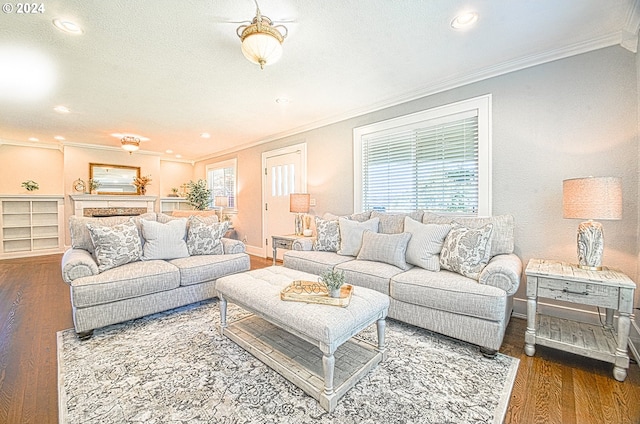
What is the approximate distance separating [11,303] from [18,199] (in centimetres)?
396

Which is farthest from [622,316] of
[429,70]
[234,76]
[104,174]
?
[104,174]

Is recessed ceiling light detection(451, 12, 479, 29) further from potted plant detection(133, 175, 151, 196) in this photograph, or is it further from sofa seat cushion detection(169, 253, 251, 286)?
potted plant detection(133, 175, 151, 196)

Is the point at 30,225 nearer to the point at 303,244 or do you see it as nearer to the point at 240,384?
the point at 303,244

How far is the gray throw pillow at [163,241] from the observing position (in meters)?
2.93

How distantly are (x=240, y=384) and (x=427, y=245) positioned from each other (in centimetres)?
189

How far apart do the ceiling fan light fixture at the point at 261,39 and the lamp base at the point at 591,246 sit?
8.71 ft

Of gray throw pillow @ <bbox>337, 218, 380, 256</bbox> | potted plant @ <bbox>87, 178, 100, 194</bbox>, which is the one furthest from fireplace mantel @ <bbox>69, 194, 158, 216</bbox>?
gray throw pillow @ <bbox>337, 218, 380, 256</bbox>

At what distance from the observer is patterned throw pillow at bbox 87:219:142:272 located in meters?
2.57

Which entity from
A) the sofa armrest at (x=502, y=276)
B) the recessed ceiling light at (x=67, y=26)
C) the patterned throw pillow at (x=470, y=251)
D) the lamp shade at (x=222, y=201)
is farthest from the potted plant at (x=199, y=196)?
the sofa armrest at (x=502, y=276)

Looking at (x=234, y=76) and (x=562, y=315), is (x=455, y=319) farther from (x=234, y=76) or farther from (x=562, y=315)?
(x=234, y=76)

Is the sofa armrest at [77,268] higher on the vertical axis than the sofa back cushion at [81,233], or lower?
lower

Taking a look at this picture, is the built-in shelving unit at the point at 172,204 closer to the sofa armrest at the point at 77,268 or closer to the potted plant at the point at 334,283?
the sofa armrest at the point at 77,268

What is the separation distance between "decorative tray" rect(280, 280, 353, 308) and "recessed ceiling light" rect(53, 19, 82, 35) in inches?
98.8

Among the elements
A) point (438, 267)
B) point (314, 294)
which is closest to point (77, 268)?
point (314, 294)
